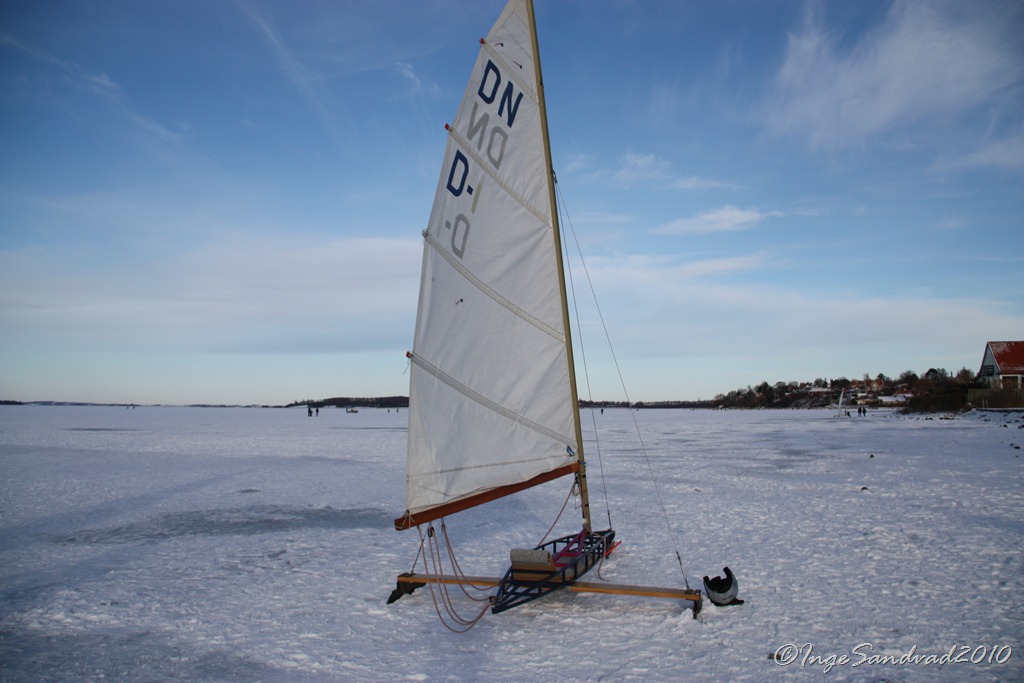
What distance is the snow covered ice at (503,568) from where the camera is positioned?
19.3 feet

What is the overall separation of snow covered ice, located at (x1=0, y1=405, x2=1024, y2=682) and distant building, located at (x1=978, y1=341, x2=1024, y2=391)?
48.3 meters

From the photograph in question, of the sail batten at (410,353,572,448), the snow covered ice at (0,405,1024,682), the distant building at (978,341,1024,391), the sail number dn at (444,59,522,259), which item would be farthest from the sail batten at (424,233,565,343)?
the distant building at (978,341,1024,391)

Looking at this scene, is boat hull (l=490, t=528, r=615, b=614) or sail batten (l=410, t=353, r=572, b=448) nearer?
boat hull (l=490, t=528, r=615, b=614)

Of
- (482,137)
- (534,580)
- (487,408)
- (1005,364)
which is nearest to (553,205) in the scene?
(482,137)

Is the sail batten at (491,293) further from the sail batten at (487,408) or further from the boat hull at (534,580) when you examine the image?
the boat hull at (534,580)

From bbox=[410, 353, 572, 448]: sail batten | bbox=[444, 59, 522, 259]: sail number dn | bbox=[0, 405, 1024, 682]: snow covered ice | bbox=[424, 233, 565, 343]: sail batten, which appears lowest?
bbox=[0, 405, 1024, 682]: snow covered ice

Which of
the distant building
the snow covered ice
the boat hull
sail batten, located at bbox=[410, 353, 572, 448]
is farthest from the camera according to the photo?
the distant building

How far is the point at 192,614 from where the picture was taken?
739cm

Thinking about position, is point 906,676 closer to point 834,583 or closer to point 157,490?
point 834,583

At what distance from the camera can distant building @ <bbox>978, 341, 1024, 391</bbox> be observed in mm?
54531

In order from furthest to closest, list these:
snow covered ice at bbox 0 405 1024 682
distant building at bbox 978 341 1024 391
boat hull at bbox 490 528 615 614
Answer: distant building at bbox 978 341 1024 391
boat hull at bbox 490 528 615 614
snow covered ice at bbox 0 405 1024 682

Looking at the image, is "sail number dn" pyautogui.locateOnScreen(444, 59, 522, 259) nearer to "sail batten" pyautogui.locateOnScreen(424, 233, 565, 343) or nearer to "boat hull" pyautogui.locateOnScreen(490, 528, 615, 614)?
"sail batten" pyautogui.locateOnScreen(424, 233, 565, 343)

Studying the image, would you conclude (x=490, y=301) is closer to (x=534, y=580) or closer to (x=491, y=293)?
(x=491, y=293)

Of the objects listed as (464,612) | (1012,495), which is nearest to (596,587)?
(464,612)
